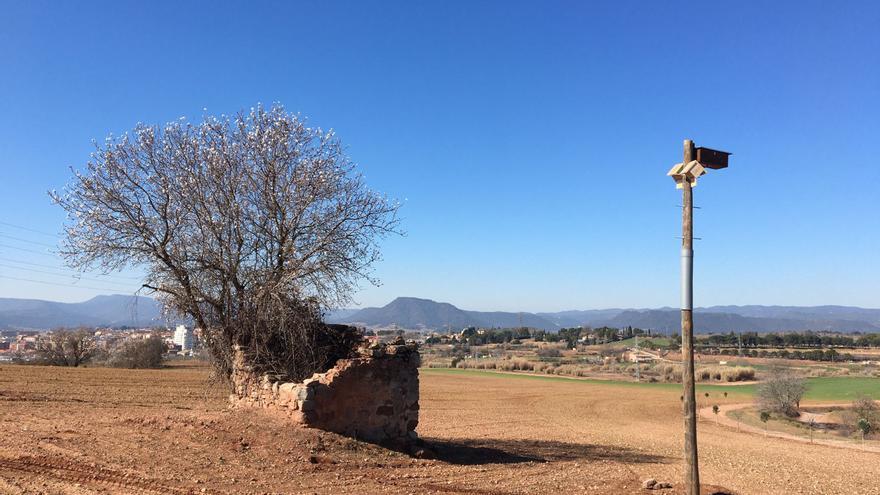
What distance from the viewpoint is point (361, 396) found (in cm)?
1366

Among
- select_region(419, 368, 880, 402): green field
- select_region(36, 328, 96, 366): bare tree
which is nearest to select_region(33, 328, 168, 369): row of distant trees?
select_region(36, 328, 96, 366): bare tree

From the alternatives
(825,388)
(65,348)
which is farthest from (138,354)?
(825,388)

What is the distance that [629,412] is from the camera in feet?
131

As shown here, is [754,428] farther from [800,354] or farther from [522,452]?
[800,354]

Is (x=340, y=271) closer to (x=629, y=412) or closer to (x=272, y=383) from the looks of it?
(x=272, y=383)

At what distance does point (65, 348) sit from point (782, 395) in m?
52.4

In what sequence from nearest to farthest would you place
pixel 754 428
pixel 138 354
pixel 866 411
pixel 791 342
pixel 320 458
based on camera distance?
pixel 320 458 → pixel 754 428 → pixel 866 411 → pixel 138 354 → pixel 791 342

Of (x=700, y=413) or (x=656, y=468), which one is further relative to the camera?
(x=700, y=413)

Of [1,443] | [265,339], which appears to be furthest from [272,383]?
[1,443]

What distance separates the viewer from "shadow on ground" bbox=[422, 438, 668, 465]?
14773 millimetres

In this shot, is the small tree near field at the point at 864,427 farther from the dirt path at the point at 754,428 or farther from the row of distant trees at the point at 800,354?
the row of distant trees at the point at 800,354

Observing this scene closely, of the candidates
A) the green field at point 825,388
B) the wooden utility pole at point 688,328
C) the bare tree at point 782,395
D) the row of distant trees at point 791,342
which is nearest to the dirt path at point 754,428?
the bare tree at point 782,395

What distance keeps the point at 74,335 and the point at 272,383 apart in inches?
1584

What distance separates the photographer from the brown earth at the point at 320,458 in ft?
31.9
